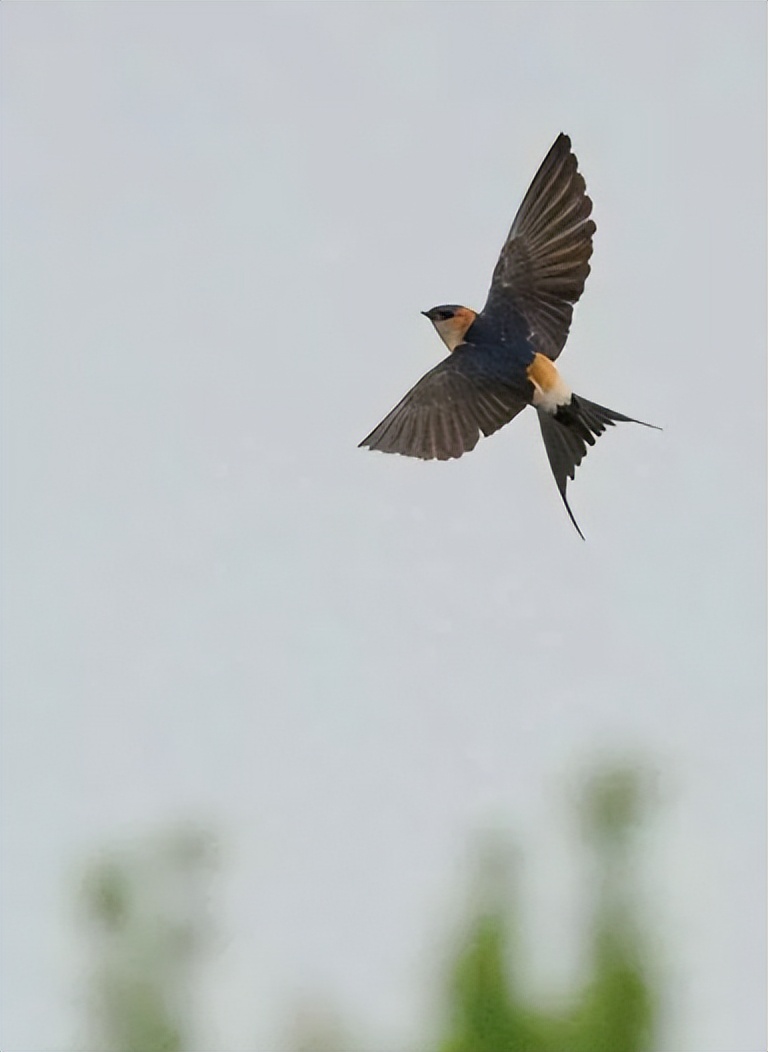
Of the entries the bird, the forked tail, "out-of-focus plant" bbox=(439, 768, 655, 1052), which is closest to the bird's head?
the bird

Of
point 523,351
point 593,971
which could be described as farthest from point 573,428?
point 593,971

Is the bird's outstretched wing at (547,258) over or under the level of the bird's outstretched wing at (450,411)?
over

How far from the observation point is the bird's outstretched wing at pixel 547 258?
3.42 m

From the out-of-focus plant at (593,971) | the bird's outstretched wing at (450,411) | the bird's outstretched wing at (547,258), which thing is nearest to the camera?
the bird's outstretched wing at (450,411)

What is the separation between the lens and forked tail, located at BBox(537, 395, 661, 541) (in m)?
3.32

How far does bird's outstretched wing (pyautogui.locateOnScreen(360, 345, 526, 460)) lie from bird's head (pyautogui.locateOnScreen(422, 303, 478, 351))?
5cm

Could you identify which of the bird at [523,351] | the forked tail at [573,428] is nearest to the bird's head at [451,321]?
the bird at [523,351]

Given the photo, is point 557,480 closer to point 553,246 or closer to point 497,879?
point 553,246

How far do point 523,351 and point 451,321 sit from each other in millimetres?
190

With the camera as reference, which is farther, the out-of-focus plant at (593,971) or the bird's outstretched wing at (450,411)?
the out-of-focus plant at (593,971)

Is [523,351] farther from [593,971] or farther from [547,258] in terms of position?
[593,971]

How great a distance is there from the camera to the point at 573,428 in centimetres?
336

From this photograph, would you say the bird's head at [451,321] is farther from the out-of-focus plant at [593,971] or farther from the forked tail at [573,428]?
the out-of-focus plant at [593,971]

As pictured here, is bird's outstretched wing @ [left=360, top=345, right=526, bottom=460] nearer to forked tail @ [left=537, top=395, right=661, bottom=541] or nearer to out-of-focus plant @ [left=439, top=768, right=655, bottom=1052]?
forked tail @ [left=537, top=395, right=661, bottom=541]
